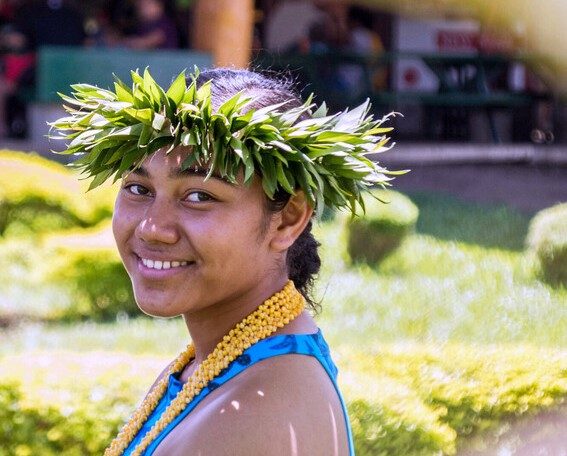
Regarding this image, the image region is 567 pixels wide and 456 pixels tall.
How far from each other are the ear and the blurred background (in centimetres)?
52

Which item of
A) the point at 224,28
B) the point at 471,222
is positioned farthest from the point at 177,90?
the point at 224,28

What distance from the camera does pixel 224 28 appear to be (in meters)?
12.5

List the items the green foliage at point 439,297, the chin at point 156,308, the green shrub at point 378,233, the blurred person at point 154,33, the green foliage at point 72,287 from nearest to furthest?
the chin at point 156,308 < the green foliage at point 439,297 < the green foliage at point 72,287 < the green shrub at point 378,233 < the blurred person at point 154,33

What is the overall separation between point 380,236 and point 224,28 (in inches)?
176

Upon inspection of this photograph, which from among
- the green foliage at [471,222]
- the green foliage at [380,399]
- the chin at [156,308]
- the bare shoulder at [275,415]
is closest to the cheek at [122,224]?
the chin at [156,308]

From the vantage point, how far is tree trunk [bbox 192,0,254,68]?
12.1 meters

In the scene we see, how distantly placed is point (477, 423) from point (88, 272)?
3979 mm

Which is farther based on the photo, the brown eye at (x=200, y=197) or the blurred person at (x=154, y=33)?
the blurred person at (x=154, y=33)

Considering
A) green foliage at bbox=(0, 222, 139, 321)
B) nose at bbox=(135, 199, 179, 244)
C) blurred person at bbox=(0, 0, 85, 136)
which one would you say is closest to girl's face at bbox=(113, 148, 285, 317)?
nose at bbox=(135, 199, 179, 244)

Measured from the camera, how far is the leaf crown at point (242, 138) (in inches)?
81.9

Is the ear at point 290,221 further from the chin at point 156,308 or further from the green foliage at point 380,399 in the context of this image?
the green foliage at point 380,399

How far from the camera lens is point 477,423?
162 inches

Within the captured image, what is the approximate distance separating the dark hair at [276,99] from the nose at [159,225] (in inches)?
7.0

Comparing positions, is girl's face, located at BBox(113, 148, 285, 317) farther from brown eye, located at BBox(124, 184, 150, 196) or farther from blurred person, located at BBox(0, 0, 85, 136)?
blurred person, located at BBox(0, 0, 85, 136)
